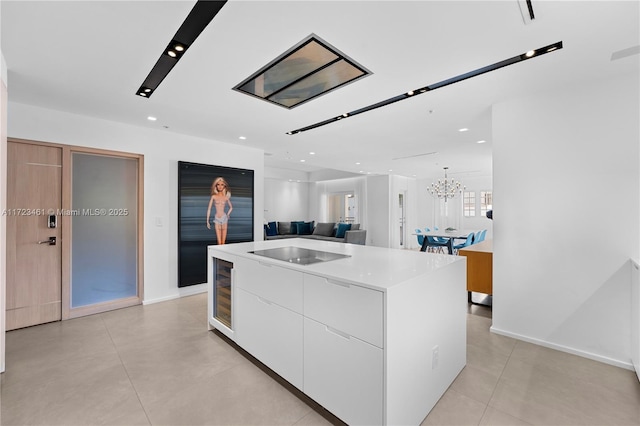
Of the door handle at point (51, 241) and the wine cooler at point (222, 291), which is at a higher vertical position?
the door handle at point (51, 241)

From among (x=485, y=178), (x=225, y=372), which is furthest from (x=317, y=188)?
(x=225, y=372)

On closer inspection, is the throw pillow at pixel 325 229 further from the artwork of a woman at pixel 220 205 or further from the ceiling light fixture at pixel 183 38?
the ceiling light fixture at pixel 183 38

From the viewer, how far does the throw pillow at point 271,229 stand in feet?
29.0

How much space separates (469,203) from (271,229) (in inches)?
254

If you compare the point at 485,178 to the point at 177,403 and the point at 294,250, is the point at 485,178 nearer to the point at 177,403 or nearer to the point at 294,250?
the point at 294,250

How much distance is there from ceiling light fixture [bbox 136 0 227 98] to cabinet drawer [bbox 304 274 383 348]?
1687 mm

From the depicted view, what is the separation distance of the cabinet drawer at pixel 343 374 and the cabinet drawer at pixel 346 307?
5cm

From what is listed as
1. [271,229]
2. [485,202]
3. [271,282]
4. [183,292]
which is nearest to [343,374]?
[271,282]

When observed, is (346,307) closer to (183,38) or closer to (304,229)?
(183,38)

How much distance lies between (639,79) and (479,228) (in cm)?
718

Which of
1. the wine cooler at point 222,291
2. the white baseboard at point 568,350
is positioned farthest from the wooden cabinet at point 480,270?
the wine cooler at point 222,291

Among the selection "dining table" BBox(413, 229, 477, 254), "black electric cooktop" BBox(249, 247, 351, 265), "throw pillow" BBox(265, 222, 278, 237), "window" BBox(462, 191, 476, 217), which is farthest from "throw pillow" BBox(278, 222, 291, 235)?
"black electric cooktop" BBox(249, 247, 351, 265)

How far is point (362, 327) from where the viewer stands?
1514 millimetres

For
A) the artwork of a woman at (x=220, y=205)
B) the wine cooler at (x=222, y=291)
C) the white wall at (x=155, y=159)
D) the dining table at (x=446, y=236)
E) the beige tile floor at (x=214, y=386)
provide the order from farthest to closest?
1. the dining table at (x=446, y=236)
2. the artwork of a woman at (x=220, y=205)
3. the white wall at (x=155, y=159)
4. the wine cooler at (x=222, y=291)
5. the beige tile floor at (x=214, y=386)
